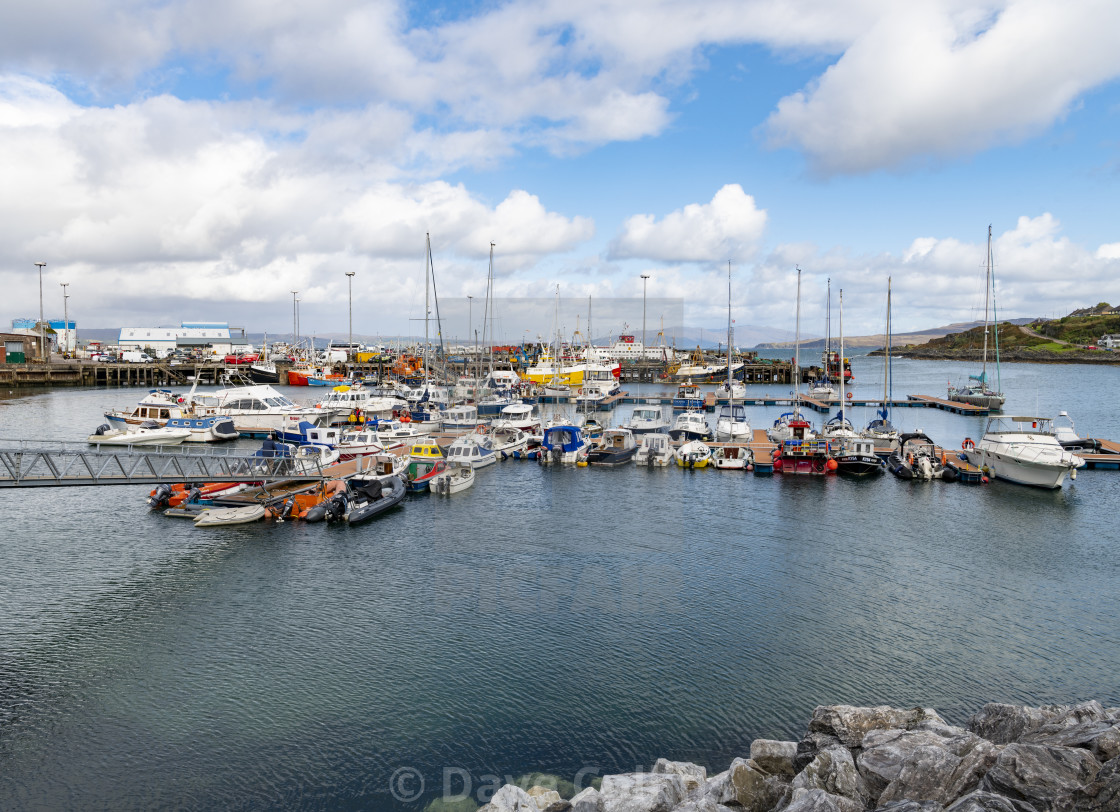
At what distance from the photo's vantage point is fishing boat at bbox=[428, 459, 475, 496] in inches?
1594

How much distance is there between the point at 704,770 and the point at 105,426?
57.9m

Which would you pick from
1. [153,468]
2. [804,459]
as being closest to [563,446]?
[804,459]

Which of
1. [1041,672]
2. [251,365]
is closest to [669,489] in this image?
[1041,672]

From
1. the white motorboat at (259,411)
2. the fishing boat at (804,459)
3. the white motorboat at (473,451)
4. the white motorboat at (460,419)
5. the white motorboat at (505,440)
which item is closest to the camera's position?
the white motorboat at (473,451)

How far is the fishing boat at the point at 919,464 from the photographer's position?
4438cm

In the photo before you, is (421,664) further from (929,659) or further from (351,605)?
(929,659)

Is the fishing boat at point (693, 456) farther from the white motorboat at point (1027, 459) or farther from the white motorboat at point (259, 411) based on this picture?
the white motorboat at point (259, 411)

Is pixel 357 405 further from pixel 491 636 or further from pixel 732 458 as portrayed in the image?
pixel 491 636

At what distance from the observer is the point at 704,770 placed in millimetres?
14375

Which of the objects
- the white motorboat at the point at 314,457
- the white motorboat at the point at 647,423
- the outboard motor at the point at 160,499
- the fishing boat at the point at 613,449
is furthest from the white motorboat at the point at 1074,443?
the outboard motor at the point at 160,499

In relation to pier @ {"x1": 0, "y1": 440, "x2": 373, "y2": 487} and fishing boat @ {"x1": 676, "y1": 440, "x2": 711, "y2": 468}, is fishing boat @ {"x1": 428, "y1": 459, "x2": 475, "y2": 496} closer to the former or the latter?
pier @ {"x1": 0, "y1": 440, "x2": 373, "y2": 487}

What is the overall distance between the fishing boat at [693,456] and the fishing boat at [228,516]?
2717 centimetres

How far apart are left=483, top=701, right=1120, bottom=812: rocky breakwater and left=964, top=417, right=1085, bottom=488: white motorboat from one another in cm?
3250

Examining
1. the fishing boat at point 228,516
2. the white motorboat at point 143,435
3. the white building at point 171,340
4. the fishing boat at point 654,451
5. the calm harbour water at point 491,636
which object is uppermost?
the white building at point 171,340
